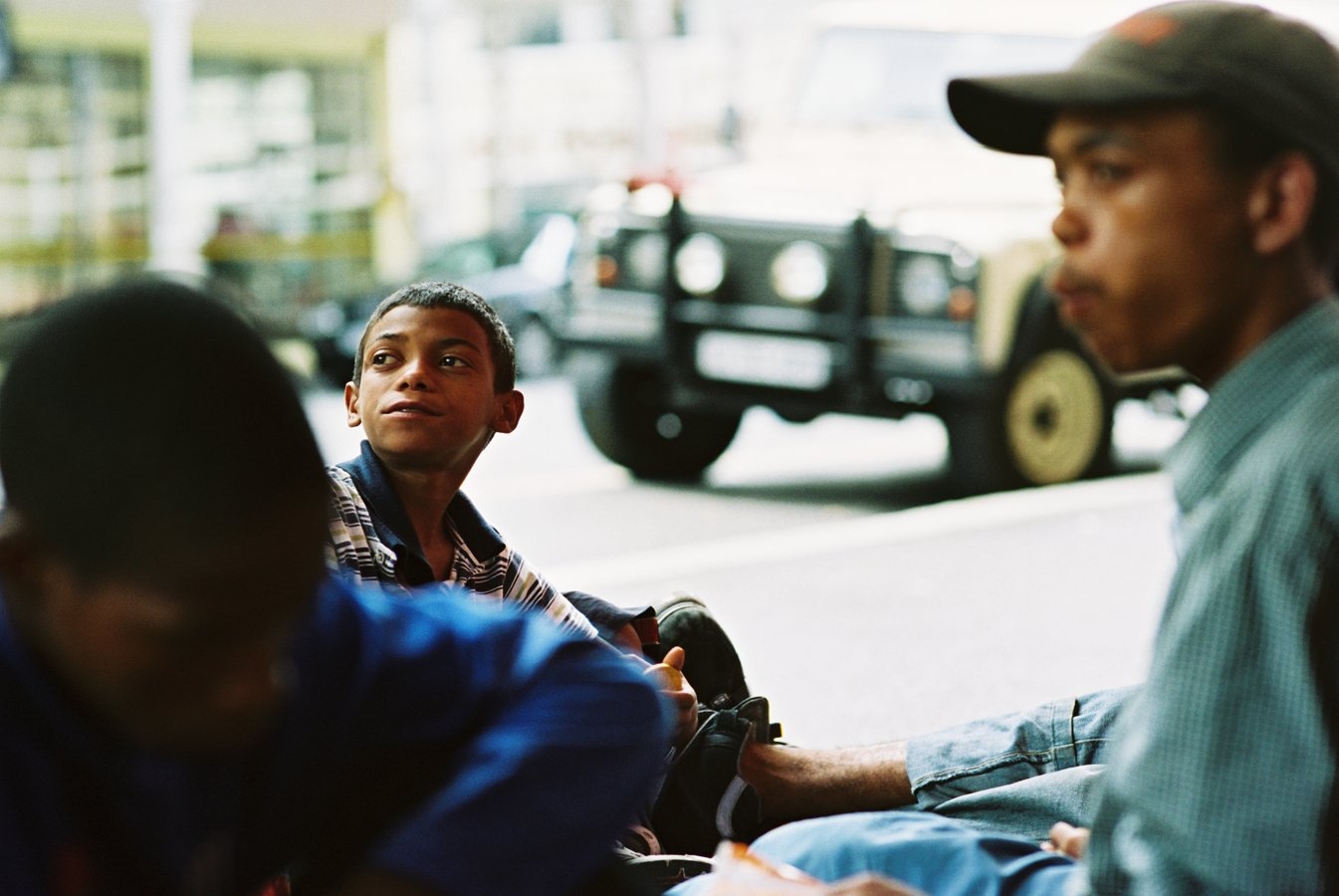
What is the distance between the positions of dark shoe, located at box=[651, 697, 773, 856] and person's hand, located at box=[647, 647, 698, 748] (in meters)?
0.06

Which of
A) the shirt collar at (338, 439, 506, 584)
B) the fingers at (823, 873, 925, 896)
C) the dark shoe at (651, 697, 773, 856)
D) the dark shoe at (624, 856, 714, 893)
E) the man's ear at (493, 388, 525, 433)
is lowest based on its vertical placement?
the dark shoe at (651, 697, 773, 856)

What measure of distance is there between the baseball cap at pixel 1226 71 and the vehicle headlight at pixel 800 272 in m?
6.74

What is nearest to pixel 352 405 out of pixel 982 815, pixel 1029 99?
pixel 982 815

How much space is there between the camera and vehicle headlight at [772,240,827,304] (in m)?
8.48

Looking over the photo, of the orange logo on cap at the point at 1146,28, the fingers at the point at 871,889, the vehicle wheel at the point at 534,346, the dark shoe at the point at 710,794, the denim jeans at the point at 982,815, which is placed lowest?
the vehicle wheel at the point at 534,346

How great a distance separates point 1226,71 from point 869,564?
5566 mm

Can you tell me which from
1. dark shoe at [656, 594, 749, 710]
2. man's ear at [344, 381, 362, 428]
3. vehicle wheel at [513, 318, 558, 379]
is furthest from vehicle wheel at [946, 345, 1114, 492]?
vehicle wheel at [513, 318, 558, 379]

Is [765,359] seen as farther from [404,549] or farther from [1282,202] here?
[1282,202]

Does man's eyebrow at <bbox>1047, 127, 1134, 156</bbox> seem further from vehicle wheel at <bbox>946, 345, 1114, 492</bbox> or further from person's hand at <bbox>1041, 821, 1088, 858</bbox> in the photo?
vehicle wheel at <bbox>946, 345, 1114, 492</bbox>

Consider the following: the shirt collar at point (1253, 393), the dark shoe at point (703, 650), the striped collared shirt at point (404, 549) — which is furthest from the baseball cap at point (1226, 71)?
the dark shoe at point (703, 650)

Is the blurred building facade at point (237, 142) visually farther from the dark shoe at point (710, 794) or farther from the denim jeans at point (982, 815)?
the denim jeans at point (982, 815)

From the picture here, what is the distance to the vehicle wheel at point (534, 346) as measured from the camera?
51.9 feet

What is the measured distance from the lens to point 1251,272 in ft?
5.55

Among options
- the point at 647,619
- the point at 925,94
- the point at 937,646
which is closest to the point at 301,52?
the point at 925,94
